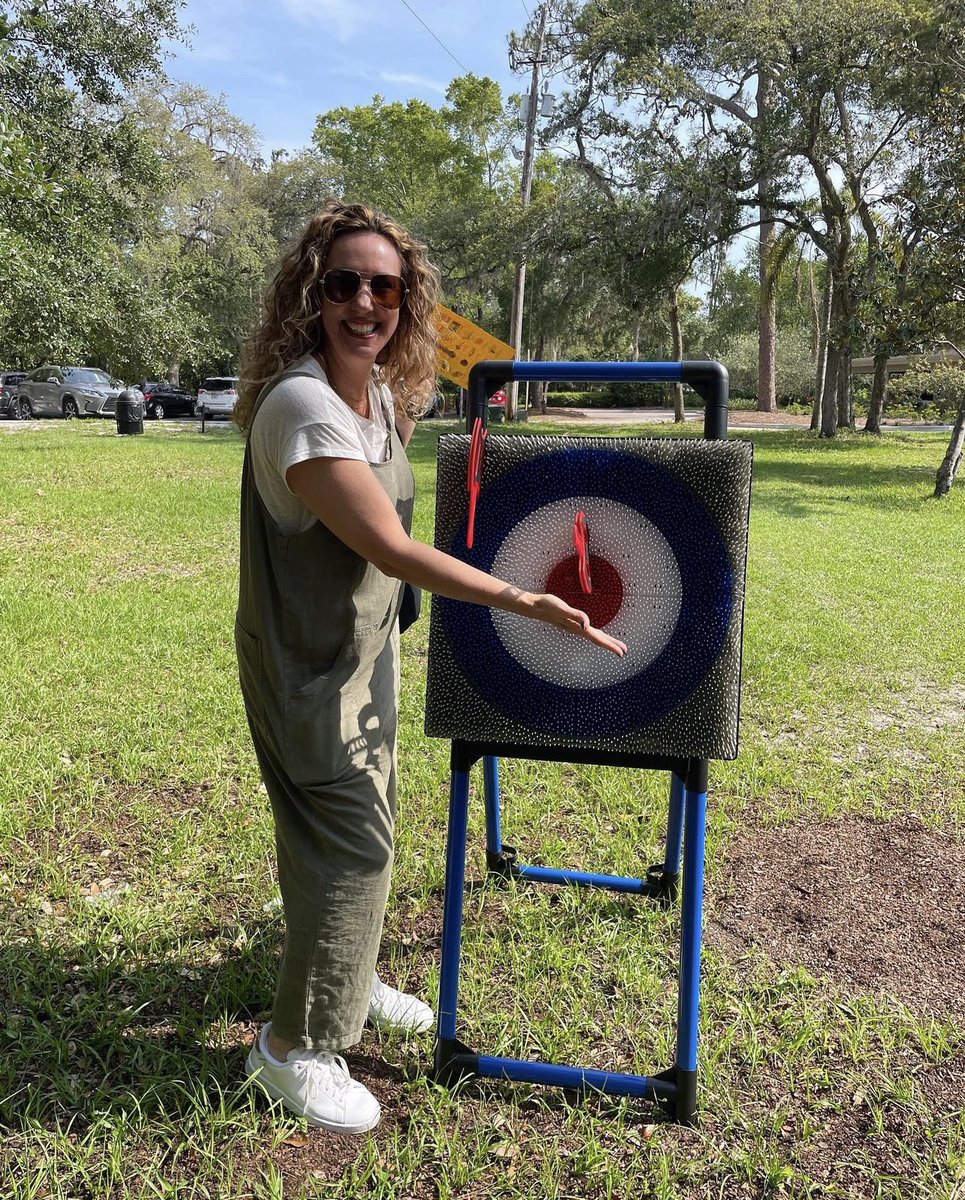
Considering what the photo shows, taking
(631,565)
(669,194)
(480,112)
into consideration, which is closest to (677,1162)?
(631,565)

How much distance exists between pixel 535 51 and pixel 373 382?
21.1 meters

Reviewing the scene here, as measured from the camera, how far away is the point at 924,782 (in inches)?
130

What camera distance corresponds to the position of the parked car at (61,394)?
2319 cm

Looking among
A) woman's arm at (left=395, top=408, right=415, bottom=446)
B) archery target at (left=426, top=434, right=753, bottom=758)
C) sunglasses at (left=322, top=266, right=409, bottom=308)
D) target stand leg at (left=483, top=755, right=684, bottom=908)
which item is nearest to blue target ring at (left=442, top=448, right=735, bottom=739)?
archery target at (left=426, top=434, right=753, bottom=758)

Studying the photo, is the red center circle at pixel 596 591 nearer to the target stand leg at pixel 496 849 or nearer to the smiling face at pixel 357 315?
the smiling face at pixel 357 315

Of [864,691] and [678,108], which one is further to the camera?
[678,108]

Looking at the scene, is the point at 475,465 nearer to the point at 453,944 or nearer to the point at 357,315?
the point at 357,315

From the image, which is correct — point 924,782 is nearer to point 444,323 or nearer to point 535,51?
point 444,323

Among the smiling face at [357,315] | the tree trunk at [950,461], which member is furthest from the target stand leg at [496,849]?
the tree trunk at [950,461]

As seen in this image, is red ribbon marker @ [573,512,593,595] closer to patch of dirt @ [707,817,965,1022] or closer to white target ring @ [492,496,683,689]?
white target ring @ [492,496,683,689]

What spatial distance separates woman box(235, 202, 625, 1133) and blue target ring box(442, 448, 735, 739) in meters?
0.17

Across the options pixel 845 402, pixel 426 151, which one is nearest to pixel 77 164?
pixel 845 402

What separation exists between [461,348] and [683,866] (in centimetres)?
110

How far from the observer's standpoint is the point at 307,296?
155 centimetres
